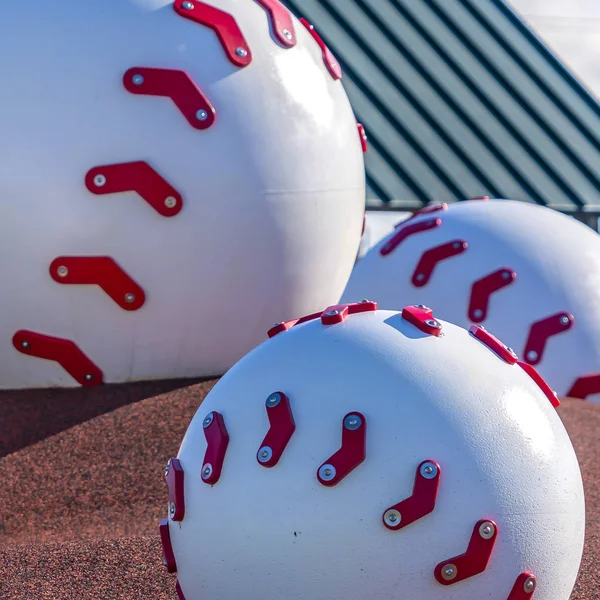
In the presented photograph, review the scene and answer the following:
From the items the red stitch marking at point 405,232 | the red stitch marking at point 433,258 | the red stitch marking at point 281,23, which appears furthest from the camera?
the red stitch marking at point 405,232

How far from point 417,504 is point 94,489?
247 centimetres

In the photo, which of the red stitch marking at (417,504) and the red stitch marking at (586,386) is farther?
the red stitch marking at (586,386)

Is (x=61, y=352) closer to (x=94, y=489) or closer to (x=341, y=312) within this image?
(x=94, y=489)

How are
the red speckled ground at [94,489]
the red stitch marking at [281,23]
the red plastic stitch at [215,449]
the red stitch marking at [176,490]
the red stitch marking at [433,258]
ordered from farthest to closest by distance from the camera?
1. the red stitch marking at [433,258]
2. the red stitch marking at [281,23]
3. the red speckled ground at [94,489]
4. the red stitch marking at [176,490]
5. the red plastic stitch at [215,449]

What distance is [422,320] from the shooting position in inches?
123

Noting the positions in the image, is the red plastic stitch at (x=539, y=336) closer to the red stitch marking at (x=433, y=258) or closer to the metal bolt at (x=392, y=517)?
the red stitch marking at (x=433, y=258)

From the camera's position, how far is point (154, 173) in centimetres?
500

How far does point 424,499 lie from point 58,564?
1.92m

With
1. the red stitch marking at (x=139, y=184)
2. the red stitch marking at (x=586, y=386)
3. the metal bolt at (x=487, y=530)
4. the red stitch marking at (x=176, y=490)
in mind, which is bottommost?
the red stitch marking at (x=586, y=386)

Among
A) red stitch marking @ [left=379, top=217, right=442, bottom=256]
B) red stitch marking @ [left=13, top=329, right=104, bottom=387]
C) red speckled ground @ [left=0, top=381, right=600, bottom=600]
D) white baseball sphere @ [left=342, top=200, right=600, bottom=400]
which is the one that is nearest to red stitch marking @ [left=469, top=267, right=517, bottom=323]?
white baseball sphere @ [left=342, top=200, right=600, bottom=400]

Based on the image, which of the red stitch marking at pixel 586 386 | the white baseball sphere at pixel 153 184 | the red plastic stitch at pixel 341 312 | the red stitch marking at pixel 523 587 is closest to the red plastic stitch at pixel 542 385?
the red plastic stitch at pixel 341 312

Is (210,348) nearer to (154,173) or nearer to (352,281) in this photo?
(154,173)

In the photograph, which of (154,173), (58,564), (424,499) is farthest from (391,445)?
(154,173)

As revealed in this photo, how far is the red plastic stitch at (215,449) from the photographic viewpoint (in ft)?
9.64
